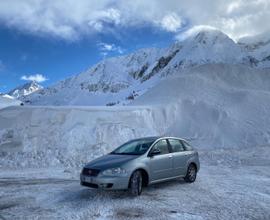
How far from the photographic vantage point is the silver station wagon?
9.32m

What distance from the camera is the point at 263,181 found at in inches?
480

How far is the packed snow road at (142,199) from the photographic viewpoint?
8.06m

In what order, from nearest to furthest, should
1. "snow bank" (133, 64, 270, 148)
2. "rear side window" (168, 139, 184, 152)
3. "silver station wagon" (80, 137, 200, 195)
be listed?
"silver station wagon" (80, 137, 200, 195), "rear side window" (168, 139, 184, 152), "snow bank" (133, 64, 270, 148)

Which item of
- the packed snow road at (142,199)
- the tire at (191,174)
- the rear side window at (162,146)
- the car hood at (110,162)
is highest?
the rear side window at (162,146)

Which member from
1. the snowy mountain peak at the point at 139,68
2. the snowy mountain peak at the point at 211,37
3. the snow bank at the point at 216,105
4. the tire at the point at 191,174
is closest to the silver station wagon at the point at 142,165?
the tire at the point at 191,174

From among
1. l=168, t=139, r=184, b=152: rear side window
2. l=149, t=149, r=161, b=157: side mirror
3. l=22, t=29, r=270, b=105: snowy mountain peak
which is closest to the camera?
l=149, t=149, r=161, b=157: side mirror

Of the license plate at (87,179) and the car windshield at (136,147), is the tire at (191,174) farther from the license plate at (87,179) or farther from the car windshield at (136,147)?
the license plate at (87,179)

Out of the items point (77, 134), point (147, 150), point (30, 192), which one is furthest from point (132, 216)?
point (77, 134)

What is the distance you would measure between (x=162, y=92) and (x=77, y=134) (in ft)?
46.4

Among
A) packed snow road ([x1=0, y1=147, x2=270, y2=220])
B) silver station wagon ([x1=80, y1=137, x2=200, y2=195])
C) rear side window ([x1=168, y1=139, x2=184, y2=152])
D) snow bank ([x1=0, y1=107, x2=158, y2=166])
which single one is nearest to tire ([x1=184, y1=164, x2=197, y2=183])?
silver station wagon ([x1=80, y1=137, x2=200, y2=195])

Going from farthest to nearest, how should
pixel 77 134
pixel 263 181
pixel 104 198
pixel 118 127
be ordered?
pixel 118 127
pixel 77 134
pixel 263 181
pixel 104 198

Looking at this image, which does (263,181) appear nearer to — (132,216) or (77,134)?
(132,216)

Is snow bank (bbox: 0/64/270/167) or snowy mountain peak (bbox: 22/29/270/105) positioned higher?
snowy mountain peak (bbox: 22/29/270/105)

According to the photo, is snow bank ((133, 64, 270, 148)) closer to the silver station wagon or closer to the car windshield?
the silver station wagon
